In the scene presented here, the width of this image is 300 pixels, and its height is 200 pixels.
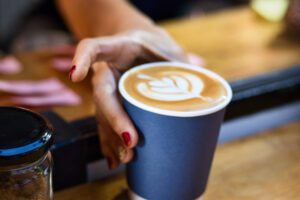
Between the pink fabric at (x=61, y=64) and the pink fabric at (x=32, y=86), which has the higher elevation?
the pink fabric at (x=32, y=86)

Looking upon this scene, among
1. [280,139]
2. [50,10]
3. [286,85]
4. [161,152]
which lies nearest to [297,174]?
[280,139]

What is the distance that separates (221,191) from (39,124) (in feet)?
→ 1.35

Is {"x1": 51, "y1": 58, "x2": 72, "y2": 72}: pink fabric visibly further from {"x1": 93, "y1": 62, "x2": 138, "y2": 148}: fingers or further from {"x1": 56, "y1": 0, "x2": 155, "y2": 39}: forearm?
{"x1": 93, "y1": 62, "x2": 138, "y2": 148}: fingers

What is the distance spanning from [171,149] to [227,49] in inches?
32.7

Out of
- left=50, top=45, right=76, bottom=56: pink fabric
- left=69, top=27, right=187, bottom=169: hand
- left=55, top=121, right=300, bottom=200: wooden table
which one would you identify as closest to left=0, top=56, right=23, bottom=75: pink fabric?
left=50, top=45, right=76, bottom=56: pink fabric

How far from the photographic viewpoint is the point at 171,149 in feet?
1.96

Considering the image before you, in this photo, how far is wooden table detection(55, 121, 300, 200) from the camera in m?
0.75

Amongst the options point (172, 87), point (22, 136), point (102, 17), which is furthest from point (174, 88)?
point (102, 17)

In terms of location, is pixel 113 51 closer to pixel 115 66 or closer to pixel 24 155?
pixel 115 66

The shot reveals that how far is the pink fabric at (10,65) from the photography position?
1099mm

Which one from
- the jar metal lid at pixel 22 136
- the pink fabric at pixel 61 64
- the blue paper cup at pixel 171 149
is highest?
the jar metal lid at pixel 22 136

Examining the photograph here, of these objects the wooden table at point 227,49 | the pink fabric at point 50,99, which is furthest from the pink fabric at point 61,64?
the pink fabric at point 50,99

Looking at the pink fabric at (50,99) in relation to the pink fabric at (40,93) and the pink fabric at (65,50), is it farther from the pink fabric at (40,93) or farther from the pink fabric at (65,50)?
the pink fabric at (65,50)

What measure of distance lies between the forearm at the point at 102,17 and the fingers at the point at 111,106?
8.8 inches
